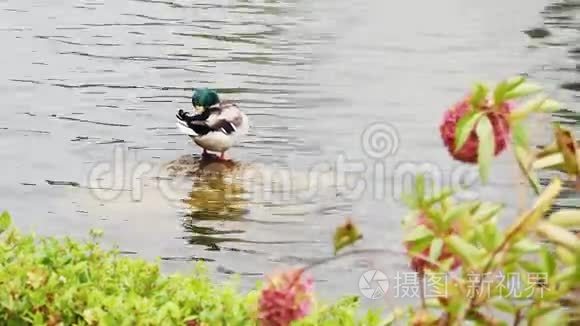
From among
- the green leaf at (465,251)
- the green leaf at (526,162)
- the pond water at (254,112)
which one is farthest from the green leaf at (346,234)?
the pond water at (254,112)

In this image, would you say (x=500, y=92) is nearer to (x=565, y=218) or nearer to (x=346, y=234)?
(x=565, y=218)

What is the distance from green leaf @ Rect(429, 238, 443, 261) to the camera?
192cm

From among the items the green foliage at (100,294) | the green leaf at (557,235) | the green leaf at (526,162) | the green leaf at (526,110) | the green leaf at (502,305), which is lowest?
the green foliage at (100,294)

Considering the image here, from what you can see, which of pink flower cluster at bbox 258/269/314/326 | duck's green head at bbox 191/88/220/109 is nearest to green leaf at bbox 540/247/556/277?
pink flower cluster at bbox 258/269/314/326

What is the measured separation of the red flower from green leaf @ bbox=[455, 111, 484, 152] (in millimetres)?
20

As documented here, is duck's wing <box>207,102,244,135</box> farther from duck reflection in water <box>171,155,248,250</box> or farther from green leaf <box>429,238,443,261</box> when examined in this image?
green leaf <box>429,238,443,261</box>

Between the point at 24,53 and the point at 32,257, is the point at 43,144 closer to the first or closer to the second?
the point at 24,53

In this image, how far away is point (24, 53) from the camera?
36.8ft

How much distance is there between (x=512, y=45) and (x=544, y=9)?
8.42 feet

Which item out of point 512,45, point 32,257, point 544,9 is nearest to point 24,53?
point 512,45

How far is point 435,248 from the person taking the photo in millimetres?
1916

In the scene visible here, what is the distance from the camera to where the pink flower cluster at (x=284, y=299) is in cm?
201

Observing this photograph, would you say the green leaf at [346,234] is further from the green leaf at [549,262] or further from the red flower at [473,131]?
the green leaf at [549,262]

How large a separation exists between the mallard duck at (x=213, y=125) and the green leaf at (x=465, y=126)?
19.8 feet
